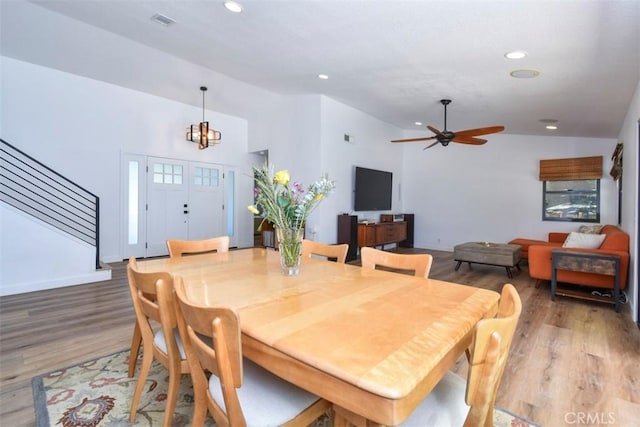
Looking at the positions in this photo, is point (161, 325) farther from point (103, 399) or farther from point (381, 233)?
point (381, 233)

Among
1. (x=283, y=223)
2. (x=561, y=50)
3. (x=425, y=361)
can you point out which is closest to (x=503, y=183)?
(x=561, y=50)

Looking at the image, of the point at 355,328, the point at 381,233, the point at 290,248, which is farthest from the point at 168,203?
the point at 355,328

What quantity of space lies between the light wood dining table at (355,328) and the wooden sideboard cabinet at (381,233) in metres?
4.49

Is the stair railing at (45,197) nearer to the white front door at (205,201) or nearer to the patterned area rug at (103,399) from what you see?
the white front door at (205,201)

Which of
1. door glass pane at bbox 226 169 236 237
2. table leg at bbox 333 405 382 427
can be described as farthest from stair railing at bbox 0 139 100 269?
table leg at bbox 333 405 382 427

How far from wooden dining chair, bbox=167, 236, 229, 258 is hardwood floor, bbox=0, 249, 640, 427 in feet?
3.12

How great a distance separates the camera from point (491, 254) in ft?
17.1

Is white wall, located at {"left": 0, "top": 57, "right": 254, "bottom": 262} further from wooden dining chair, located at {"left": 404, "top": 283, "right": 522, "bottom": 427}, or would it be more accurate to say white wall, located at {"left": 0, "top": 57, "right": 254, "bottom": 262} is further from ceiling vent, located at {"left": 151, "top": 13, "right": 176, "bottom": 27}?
wooden dining chair, located at {"left": 404, "top": 283, "right": 522, "bottom": 427}

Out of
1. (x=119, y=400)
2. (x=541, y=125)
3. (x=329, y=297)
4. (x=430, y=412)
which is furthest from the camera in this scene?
(x=541, y=125)

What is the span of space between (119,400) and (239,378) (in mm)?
1434

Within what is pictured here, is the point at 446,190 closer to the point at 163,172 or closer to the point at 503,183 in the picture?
the point at 503,183

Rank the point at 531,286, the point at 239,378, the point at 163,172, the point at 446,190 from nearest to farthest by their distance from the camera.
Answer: the point at 239,378 → the point at 531,286 → the point at 163,172 → the point at 446,190

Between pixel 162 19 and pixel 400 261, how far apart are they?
3.29 meters

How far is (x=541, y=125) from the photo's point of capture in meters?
5.82
